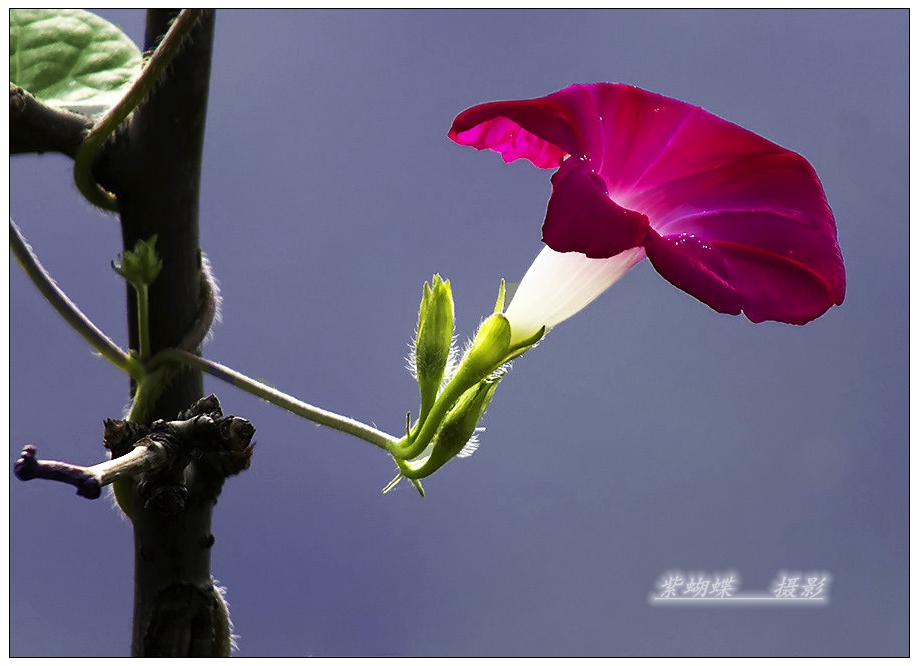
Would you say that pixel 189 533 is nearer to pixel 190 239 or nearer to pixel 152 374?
pixel 152 374

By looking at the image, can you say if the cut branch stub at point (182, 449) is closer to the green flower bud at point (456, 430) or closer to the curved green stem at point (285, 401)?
the curved green stem at point (285, 401)

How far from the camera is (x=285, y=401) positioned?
0.68 m

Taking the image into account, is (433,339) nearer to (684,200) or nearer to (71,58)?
(684,200)

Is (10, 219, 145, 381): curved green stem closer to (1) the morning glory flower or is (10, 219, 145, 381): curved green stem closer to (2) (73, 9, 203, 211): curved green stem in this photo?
(2) (73, 9, 203, 211): curved green stem


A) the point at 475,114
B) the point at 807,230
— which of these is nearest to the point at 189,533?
the point at 475,114

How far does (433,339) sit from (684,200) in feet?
0.67

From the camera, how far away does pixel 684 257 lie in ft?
1.74

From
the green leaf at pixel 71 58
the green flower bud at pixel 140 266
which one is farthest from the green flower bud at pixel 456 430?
the green leaf at pixel 71 58

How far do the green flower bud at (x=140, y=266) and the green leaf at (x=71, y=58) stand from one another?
0.69 ft

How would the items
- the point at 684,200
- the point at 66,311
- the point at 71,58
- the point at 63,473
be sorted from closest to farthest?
1. the point at 63,473
2. the point at 684,200
3. the point at 66,311
4. the point at 71,58

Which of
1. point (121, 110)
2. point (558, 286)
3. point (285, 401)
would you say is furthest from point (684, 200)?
point (121, 110)

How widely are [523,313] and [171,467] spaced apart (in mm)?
286

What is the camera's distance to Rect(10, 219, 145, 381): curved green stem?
2.43 ft

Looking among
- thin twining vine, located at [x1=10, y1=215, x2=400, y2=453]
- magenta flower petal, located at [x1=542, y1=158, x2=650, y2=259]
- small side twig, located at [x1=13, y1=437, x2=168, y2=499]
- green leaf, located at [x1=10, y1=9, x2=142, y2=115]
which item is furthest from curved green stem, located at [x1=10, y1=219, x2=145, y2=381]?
magenta flower petal, located at [x1=542, y1=158, x2=650, y2=259]
